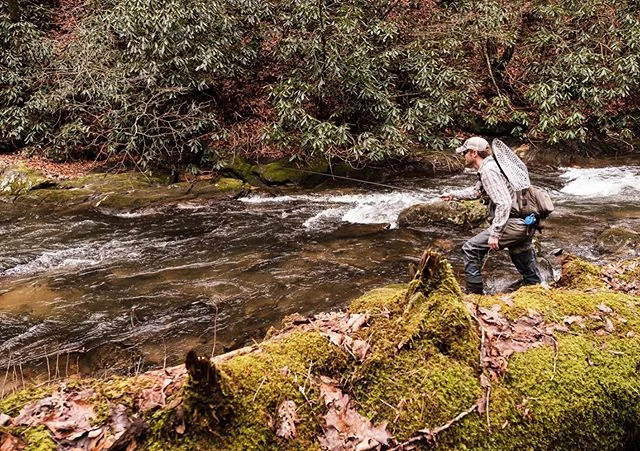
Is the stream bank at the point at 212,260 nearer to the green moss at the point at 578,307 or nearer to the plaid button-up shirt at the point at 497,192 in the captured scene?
the plaid button-up shirt at the point at 497,192

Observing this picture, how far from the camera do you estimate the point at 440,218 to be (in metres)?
9.13

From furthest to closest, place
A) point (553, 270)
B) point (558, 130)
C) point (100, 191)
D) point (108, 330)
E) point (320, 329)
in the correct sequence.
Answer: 1. point (558, 130)
2. point (100, 191)
3. point (553, 270)
4. point (108, 330)
5. point (320, 329)

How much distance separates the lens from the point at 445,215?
9.14m

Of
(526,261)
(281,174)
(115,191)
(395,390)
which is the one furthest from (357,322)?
(115,191)

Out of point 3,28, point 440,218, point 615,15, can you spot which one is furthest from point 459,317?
point 3,28

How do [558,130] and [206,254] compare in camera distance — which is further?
[558,130]

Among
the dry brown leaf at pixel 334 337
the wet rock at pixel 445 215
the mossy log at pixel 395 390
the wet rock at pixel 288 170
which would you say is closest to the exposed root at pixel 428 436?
the mossy log at pixel 395 390

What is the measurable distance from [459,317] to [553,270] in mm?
5265

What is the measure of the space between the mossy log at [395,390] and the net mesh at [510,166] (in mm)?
2051

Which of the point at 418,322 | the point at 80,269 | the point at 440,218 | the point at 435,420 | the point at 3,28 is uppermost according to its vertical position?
the point at 3,28

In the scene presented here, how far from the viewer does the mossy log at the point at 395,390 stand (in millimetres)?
1681

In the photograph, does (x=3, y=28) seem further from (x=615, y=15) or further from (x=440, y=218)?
(x=615, y=15)

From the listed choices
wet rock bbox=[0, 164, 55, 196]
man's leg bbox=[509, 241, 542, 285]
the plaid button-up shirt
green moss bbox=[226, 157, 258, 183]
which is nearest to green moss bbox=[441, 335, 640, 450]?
the plaid button-up shirt

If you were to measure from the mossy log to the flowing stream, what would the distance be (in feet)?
5.79
